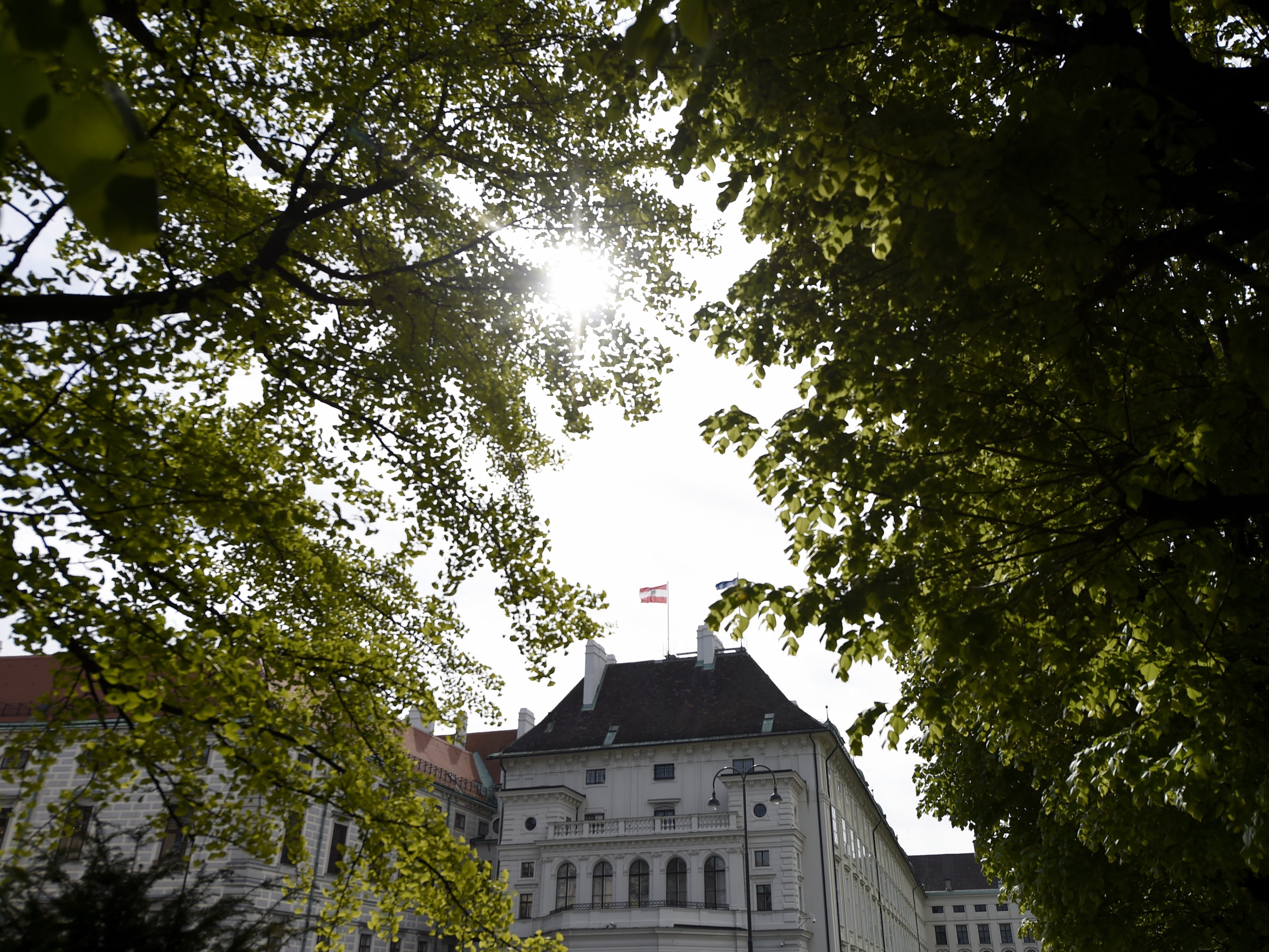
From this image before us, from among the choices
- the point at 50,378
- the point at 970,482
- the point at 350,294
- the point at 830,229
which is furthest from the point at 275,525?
the point at 970,482

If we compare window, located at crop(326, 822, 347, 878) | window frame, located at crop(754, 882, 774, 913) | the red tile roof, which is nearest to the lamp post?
window frame, located at crop(754, 882, 774, 913)

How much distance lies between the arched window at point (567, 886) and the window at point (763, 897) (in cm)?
845

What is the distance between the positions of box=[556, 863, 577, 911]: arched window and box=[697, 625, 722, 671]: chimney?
45.0 ft

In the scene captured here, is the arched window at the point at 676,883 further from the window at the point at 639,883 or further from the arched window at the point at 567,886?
the arched window at the point at 567,886

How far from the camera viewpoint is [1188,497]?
5.95 meters

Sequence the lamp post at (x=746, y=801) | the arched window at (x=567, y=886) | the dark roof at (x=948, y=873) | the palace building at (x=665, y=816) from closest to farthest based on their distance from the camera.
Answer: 1. the lamp post at (x=746, y=801)
2. the palace building at (x=665, y=816)
3. the arched window at (x=567, y=886)
4. the dark roof at (x=948, y=873)

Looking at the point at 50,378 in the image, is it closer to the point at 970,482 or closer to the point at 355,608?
the point at 355,608

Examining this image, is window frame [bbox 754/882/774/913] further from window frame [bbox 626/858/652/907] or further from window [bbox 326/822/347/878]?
window [bbox 326/822/347/878]

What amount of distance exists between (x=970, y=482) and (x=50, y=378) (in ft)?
25.2

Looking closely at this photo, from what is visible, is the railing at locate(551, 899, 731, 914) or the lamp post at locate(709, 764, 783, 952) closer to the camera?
the lamp post at locate(709, 764, 783, 952)

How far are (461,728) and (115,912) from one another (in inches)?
256

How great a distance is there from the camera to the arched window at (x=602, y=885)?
3916 cm

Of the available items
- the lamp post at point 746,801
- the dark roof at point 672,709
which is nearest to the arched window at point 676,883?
the lamp post at point 746,801

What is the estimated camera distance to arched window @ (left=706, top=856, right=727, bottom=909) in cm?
3775
